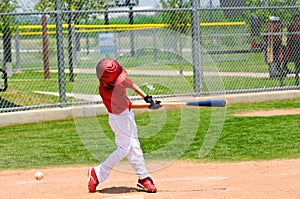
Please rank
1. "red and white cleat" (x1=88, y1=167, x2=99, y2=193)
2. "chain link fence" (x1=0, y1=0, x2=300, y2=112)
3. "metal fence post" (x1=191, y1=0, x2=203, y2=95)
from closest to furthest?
"red and white cleat" (x1=88, y1=167, x2=99, y2=193), "chain link fence" (x1=0, y1=0, x2=300, y2=112), "metal fence post" (x1=191, y1=0, x2=203, y2=95)

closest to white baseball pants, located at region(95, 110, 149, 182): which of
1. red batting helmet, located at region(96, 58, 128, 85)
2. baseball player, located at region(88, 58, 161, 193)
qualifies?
baseball player, located at region(88, 58, 161, 193)

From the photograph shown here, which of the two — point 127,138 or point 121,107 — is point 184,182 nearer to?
point 127,138

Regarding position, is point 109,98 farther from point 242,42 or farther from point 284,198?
point 242,42

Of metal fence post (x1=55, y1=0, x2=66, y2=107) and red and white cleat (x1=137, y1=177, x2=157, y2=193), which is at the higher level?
red and white cleat (x1=137, y1=177, x2=157, y2=193)

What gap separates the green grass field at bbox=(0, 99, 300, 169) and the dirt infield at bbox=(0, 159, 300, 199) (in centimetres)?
59

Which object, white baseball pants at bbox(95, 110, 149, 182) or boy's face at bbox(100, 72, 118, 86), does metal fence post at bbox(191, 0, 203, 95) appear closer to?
white baseball pants at bbox(95, 110, 149, 182)

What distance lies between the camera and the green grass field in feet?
32.4

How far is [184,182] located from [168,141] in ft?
10.6

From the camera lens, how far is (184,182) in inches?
314

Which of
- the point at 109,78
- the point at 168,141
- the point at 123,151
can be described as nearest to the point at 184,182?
the point at 123,151

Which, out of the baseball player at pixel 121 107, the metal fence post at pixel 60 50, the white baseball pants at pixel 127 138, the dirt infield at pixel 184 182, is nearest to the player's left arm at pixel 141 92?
the baseball player at pixel 121 107

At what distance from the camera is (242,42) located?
61.1 feet

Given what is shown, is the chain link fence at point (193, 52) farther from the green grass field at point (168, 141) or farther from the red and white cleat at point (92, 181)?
the red and white cleat at point (92, 181)

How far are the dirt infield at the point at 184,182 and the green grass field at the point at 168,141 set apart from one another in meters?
0.59
